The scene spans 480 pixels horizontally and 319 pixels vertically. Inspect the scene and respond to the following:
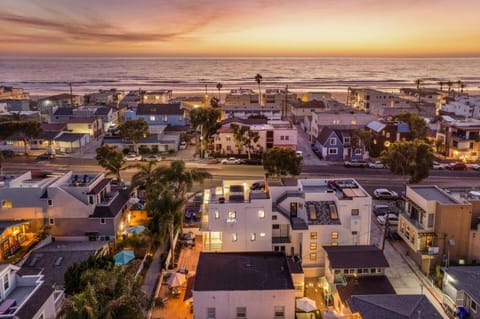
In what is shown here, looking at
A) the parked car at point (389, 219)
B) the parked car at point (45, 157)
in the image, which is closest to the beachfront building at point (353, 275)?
the parked car at point (389, 219)

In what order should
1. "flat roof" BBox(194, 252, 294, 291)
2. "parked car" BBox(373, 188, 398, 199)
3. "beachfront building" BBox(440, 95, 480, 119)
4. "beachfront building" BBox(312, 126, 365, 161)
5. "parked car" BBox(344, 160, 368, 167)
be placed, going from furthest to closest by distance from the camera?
"beachfront building" BBox(440, 95, 480, 119) < "beachfront building" BBox(312, 126, 365, 161) < "parked car" BBox(344, 160, 368, 167) < "parked car" BBox(373, 188, 398, 199) < "flat roof" BBox(194, 252, 294, 291)

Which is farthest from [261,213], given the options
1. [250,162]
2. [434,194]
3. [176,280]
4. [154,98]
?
[154,98]

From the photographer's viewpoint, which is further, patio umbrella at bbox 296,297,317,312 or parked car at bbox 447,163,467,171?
parked car at bbox 447,163,467,171

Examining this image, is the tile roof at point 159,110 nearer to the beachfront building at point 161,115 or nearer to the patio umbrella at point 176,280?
the beachfront building at point 161,115

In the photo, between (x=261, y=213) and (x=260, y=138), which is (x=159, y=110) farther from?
(x=261, y=213)

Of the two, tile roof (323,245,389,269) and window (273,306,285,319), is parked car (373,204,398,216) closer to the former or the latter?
tile roof (323,245,389,269)

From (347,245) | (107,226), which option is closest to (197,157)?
(107,226)

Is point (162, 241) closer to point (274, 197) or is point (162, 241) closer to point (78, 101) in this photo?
point (274, 197)

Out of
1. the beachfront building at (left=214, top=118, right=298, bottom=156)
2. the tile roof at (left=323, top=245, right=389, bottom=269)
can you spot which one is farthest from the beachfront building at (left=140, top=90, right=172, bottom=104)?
the tile roof at (left=323, top=245, right=389, bottom=269)
